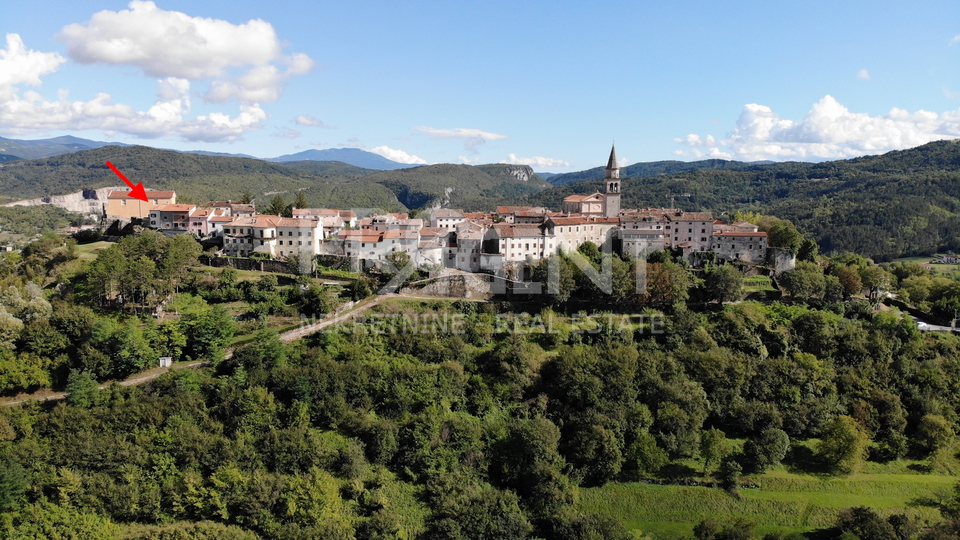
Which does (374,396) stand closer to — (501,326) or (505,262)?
(501,326)

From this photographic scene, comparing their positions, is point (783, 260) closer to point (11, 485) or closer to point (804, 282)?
point (804, 282)

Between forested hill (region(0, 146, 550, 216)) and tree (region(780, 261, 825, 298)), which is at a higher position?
forested hill (region(0, 146, 550, 216))

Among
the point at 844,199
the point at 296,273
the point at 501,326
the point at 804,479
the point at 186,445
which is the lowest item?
the point at 804,479

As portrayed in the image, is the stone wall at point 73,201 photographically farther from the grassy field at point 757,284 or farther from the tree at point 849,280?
the tree at point 849,280

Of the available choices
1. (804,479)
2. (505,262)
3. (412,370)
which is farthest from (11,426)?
(804,479)

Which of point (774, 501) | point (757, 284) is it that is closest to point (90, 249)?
point (774, 501)

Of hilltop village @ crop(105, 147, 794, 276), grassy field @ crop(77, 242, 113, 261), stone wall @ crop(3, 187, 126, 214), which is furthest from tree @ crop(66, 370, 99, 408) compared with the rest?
stone wall @ crop(3, 187, 126, 214)

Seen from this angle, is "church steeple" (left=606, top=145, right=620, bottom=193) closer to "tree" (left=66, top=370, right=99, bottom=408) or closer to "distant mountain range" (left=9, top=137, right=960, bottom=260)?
"tree" (left=66, top=370, right=99, bottom=408)
